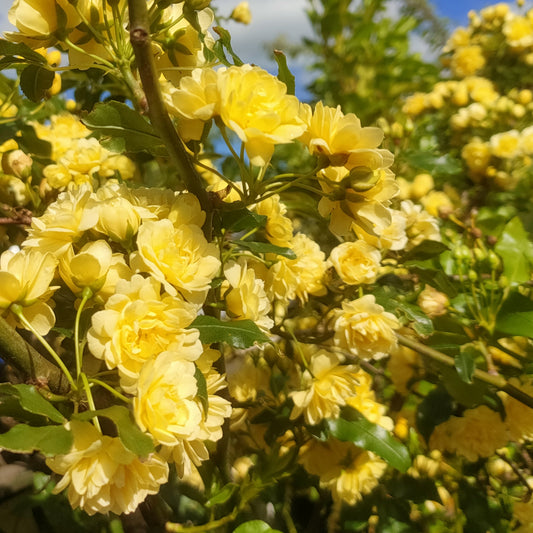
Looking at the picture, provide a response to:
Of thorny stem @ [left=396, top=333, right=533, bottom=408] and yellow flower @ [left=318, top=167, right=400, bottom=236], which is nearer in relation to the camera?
yellow flower @ [left=318, top=167, right=400, bottom=236]

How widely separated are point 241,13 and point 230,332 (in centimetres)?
105

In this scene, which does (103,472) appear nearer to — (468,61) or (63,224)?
(63,224)

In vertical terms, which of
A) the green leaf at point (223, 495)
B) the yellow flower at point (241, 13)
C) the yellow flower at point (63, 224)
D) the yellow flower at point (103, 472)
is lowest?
the green leaf at point (223, 495)

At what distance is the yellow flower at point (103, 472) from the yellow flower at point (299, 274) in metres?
0.28

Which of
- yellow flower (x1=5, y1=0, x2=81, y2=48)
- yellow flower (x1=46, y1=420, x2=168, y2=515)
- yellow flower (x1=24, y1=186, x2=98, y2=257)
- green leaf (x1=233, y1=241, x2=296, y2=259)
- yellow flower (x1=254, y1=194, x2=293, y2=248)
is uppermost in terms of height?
yellow flower (x1=5, y1=0, x2=81, y2=48)

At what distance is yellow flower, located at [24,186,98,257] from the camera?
43cm

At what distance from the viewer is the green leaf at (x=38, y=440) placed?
0.33 meters

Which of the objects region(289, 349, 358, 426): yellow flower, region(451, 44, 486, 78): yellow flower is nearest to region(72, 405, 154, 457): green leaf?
region(289, 349, 358, 426): yellow flower

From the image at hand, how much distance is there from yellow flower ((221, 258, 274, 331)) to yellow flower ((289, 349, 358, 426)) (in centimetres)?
16

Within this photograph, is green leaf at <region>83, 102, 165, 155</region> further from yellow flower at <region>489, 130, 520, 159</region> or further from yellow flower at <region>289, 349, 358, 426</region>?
yellow flower at <region>489, 130, 520, 159</region>

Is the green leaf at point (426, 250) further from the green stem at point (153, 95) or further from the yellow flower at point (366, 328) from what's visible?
the green stem at point (153, 95)

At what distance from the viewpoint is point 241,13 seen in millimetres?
1241

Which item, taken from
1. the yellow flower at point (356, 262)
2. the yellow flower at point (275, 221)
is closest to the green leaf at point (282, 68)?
the yellow flower at point (275, 221)

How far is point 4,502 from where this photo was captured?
84 centimetres
